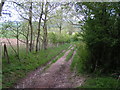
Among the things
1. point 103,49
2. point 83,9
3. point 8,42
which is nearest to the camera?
point 103,49

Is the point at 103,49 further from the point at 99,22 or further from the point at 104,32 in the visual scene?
the point at 99,22

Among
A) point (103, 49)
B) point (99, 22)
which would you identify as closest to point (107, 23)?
point (99, 22)

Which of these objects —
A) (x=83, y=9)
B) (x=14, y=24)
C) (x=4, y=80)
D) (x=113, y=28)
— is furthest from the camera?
(x=14, y=24)

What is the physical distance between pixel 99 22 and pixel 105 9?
58cm

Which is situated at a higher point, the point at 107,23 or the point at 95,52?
the point at 107,23

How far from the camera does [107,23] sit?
15.0 feet

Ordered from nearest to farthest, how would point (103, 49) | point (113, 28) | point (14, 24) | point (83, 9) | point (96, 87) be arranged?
point (96, 87) → point (113, 28) → point (103, 49) → point (83, 9) → point (14, 24)

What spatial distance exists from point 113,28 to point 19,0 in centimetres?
642

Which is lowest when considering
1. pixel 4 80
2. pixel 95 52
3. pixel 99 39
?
pixel 4 80

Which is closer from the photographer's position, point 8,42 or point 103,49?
point 103,49

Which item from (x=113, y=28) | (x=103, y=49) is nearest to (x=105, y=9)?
(x=113, y=28)

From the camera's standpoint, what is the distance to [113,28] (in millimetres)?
4371

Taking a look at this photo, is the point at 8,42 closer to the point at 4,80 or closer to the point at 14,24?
the point at 14,24

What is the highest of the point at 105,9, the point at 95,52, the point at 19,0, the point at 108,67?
the point at 19,0
